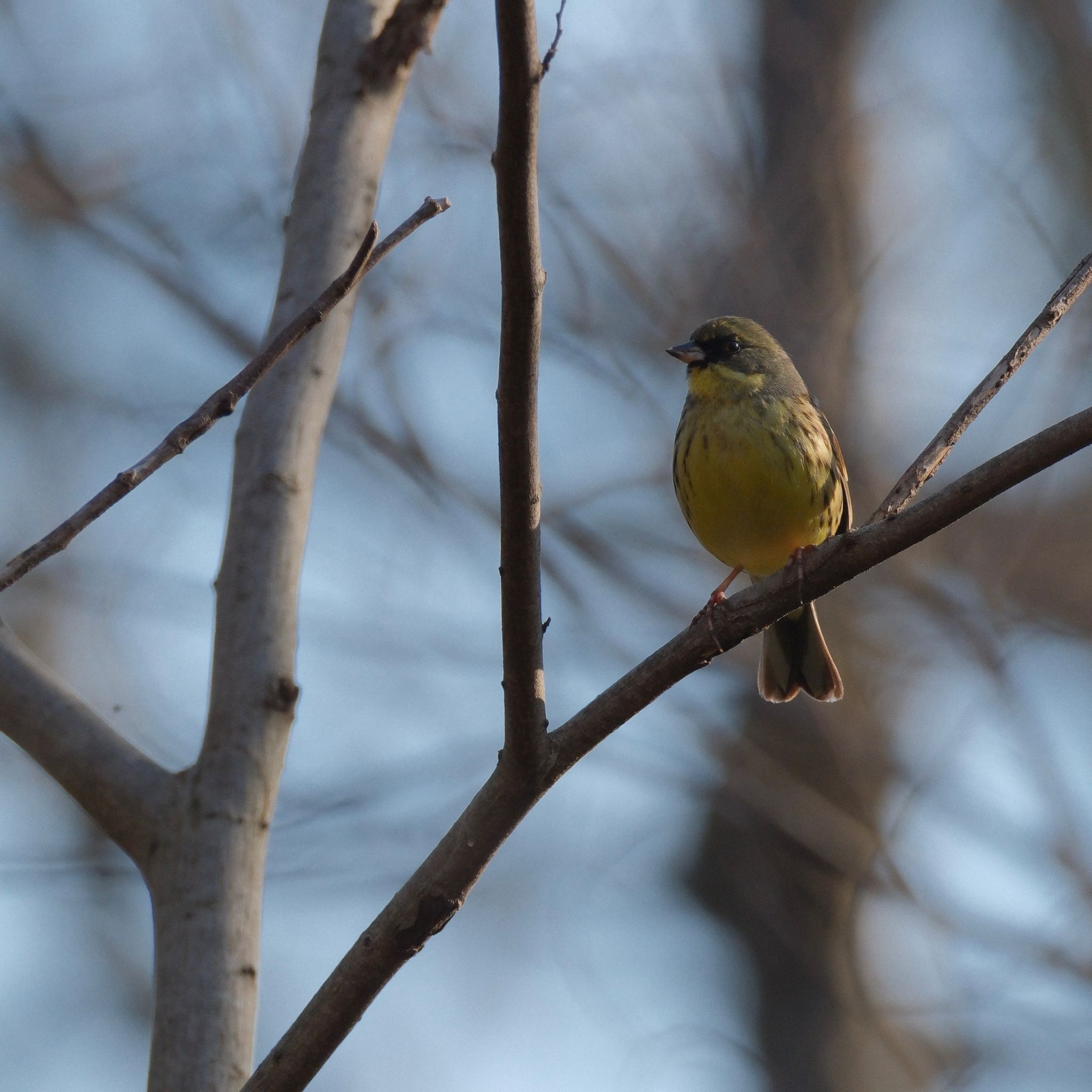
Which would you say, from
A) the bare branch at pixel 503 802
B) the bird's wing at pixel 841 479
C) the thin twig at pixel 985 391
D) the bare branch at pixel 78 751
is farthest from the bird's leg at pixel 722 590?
the bare branch at pixel 78 751

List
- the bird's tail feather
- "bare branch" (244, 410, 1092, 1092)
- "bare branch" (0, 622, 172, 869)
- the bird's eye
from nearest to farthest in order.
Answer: "bare branch" (244, 410, 1092, 1092) → "bare branch" (0, 622, 172, 869) → the bird's tail feather → the bird's eye

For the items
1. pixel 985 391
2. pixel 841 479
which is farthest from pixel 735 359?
pixel 985 391

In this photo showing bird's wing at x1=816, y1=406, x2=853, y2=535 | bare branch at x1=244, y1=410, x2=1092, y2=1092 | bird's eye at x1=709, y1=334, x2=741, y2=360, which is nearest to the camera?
bare branch at x1=244, y1=410, x2=1092, y2=1092

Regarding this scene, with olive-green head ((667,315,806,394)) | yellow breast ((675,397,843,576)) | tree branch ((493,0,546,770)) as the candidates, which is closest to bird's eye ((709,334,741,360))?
olive-green head ((667,315,806,394))

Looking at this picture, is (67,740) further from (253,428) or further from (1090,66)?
(1090,66)

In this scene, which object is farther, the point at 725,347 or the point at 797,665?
the point at 725,347

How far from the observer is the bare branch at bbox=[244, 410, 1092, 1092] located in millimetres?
2383

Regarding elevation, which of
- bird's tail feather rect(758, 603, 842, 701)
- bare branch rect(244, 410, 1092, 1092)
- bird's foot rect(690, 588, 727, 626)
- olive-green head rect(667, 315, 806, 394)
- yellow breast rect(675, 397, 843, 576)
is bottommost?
bare branch rect(244, 410, 1092, 1092)

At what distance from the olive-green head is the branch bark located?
5.26ft

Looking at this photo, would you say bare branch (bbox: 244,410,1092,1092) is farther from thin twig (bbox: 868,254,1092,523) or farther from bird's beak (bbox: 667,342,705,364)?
bird's beak (bbox: 667,342,705,364)

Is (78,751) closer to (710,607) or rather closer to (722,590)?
(710,607)

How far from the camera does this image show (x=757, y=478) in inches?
179

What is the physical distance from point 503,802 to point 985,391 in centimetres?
150

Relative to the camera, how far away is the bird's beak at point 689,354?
204 inches
